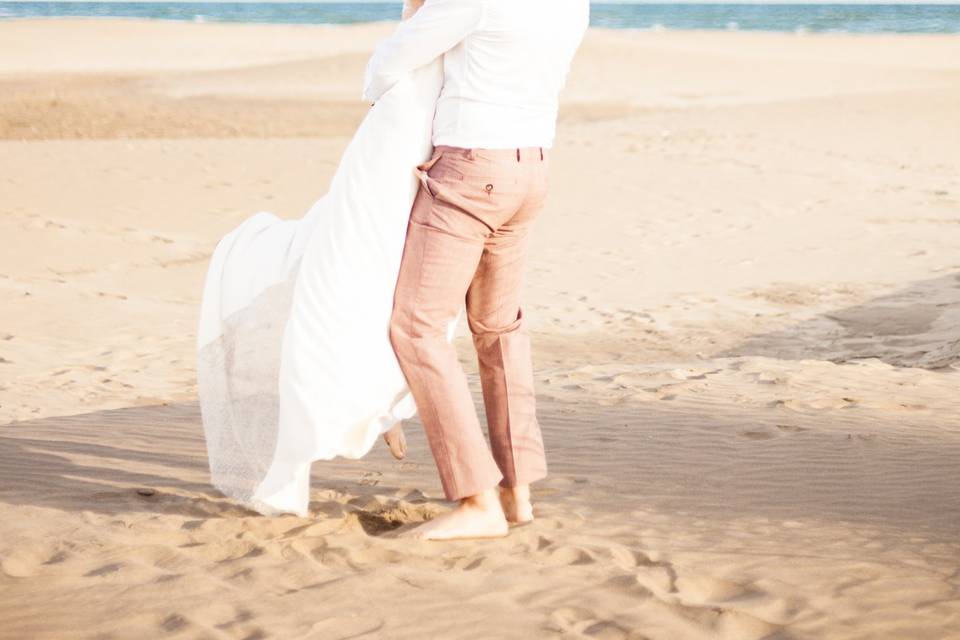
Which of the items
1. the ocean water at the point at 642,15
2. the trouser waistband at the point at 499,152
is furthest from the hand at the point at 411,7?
the ocean water at the point at 642,15

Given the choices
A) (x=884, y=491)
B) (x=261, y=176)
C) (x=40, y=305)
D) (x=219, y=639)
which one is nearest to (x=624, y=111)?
(x=261, y=176)

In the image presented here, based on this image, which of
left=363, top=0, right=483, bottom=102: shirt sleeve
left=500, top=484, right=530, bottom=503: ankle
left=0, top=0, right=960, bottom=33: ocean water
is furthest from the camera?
left=0, top=0, right=960, bottom=33: ocean water

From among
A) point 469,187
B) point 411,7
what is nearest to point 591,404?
point 469,187

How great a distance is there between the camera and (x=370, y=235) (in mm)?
3676

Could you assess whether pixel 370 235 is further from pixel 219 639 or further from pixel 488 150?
pixel 219 639

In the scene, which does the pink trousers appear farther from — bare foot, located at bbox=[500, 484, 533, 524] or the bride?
bare foot, located at bbox=[500, 484, 533, 524]

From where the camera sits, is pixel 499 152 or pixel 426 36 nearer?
pixel 426 36

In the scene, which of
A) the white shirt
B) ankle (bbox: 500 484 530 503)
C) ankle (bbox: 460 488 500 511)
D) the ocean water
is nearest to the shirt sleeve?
the white shirt

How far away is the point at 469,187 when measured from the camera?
360 cm

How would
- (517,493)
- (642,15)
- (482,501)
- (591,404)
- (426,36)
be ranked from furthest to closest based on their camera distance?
(642,15) → (591,404) → (517,493) → (482,501) → (426,36)

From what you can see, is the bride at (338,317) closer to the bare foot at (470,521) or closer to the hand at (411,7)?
the hand at (411,7)

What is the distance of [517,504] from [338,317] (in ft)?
3.15

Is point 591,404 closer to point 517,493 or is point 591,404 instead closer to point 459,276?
point 517,493

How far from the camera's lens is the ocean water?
220 feet
